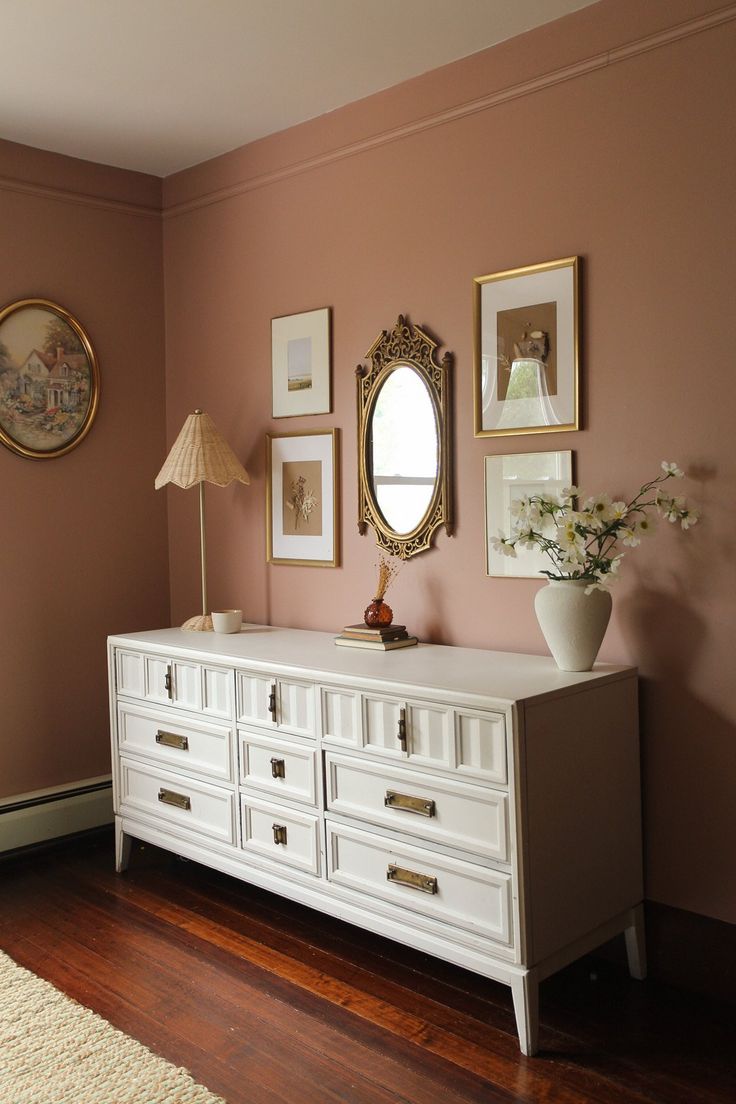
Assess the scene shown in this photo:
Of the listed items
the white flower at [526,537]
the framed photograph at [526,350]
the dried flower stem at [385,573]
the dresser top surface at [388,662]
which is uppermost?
the framed photograph at [526,350]

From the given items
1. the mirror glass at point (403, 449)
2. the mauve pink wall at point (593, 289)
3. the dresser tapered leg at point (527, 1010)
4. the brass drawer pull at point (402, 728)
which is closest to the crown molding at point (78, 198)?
the mauve pink wall at point (593, 289)

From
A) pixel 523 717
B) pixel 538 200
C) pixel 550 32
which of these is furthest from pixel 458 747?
pixel 550 32

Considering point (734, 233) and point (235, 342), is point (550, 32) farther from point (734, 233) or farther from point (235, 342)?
point (235, 342)

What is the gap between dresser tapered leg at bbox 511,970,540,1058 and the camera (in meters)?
2.34

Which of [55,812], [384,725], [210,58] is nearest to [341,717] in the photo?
[384,725]

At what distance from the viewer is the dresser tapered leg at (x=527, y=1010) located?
234cm

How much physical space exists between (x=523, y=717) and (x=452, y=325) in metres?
1.35

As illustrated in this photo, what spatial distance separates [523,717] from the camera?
2342 mm

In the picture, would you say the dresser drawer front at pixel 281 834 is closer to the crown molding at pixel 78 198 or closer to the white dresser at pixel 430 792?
the white dresser at pixel 430 792

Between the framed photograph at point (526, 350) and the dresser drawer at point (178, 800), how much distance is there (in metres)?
1.42

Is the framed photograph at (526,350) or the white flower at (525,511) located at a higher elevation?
the framed photograph at (526,350)

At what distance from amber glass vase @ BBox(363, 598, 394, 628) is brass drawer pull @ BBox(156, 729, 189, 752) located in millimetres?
730

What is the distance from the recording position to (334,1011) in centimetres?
257

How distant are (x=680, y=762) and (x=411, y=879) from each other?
0.77 metres
